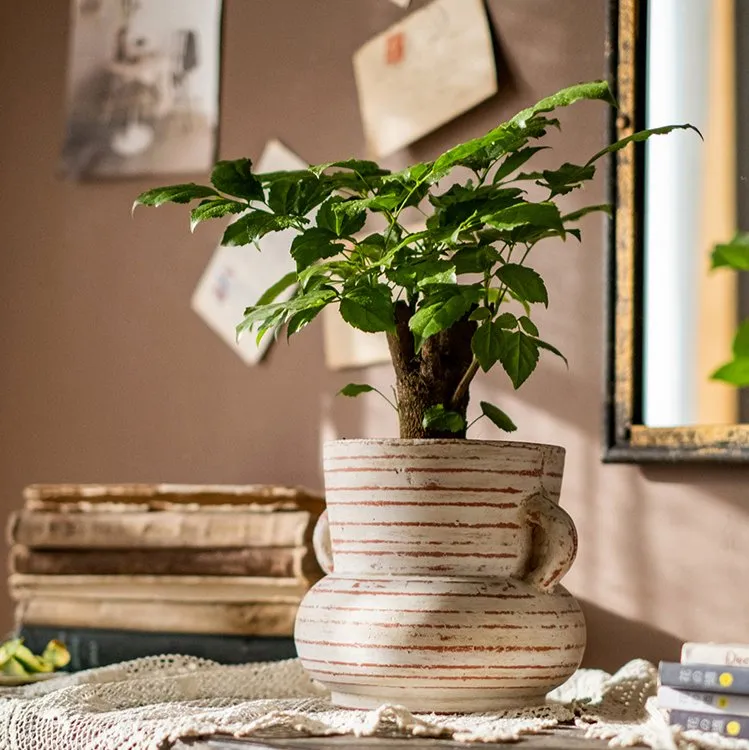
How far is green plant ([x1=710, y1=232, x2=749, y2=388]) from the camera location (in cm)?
66

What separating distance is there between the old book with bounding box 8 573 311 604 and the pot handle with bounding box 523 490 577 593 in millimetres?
373

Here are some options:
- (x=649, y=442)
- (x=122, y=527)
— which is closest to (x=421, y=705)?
(x=649, y=442)

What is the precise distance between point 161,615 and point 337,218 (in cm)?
56

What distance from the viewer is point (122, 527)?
128cm

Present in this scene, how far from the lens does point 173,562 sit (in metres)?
1.26

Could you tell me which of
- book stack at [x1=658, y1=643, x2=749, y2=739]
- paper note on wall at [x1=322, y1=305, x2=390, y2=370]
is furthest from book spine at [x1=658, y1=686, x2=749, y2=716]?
paper note on wall at [x1=322, y1=305, x2=390, y2=370]

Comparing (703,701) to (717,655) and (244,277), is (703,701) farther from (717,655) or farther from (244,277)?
(244,277)

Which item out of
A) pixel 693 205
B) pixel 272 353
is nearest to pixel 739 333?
pixel 693 205

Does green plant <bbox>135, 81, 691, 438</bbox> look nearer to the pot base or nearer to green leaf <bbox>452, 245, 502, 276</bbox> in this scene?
green leaf <bbox>452, 245, 502, 276</bbox>

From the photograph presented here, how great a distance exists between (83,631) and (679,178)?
80 cm

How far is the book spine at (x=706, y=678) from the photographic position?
0.73m

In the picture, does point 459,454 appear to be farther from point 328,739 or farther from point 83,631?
point 83,631

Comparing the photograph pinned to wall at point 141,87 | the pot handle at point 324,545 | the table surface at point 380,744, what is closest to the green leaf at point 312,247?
the pot handle at point 324,545

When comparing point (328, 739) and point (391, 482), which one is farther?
point (391, 482)
